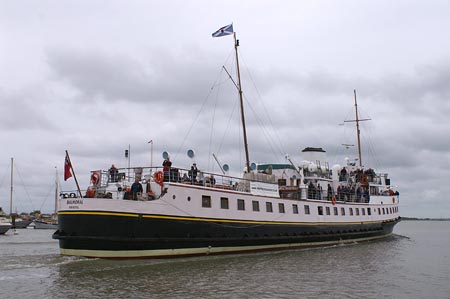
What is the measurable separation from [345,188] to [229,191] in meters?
16.3

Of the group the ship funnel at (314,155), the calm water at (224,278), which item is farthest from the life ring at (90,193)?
the ship funnel at (314,155)

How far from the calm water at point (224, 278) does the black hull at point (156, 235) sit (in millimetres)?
571

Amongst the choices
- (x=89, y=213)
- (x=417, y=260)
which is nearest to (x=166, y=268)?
(x=89, y=213)

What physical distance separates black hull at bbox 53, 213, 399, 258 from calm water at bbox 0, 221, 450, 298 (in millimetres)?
571

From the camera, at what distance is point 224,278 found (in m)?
18.5

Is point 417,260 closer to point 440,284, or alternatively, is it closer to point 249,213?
point 440,284

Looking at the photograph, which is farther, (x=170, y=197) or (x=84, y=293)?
(x=170, y=197)

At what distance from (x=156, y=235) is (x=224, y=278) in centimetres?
512

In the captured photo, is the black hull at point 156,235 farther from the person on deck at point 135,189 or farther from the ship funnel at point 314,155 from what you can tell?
the ship funnel at point 314,155

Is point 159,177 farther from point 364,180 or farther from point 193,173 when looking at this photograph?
point 364,180

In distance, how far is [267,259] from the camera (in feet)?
81.4

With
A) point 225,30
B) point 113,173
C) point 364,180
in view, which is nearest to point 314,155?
point 364,180

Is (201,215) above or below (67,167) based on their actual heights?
below

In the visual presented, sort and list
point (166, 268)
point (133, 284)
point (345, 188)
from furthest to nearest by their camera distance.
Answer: point (345, 188), point (166, 268), point (133, 284)
